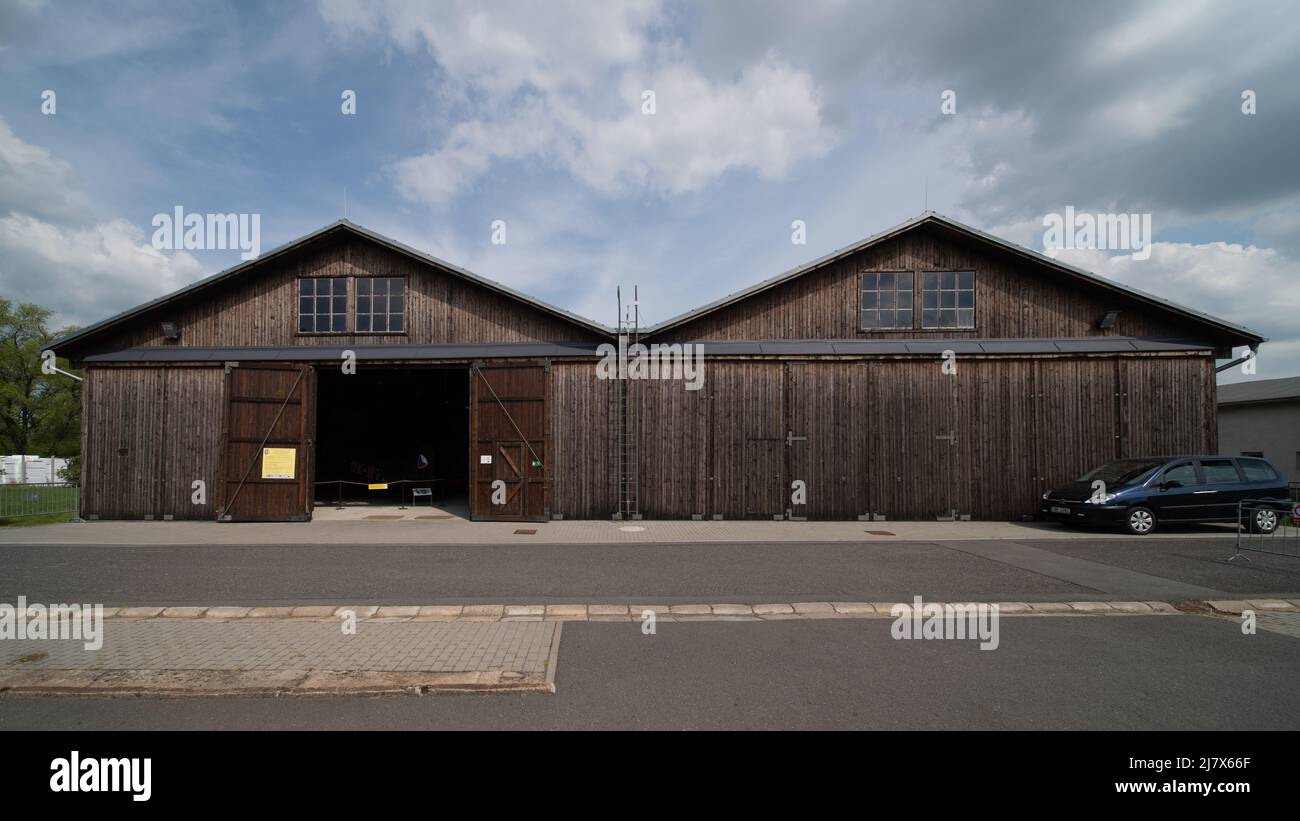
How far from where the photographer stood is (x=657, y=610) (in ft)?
23.3

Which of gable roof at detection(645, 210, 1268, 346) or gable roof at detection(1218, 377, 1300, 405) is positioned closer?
gable roof at detection(645, 210, 1268, 346)

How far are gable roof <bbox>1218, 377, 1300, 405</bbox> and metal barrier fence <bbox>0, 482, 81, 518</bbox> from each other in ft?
142

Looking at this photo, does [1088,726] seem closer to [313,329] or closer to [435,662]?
[435,662]

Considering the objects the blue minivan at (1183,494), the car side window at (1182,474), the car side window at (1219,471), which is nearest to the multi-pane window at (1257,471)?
the blue minivan at (1183,494)

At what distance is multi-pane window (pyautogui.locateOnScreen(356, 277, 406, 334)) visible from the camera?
1644 centimetres

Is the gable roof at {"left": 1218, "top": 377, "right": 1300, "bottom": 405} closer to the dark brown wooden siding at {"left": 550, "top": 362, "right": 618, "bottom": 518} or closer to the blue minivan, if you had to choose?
the blue minivan

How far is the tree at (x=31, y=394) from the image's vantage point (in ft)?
139

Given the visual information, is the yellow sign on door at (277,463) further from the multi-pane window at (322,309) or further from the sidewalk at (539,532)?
the multi-pane window at (322,309)

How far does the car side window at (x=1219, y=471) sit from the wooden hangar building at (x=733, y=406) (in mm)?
2112

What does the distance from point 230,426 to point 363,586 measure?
1013 cm

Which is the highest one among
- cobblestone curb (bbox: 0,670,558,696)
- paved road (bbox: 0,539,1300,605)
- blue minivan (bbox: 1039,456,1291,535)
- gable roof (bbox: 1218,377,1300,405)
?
gable roof (bbox: 1218,377,1300,405)

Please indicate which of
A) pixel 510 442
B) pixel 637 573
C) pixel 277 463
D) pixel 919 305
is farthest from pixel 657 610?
pixel 919 305

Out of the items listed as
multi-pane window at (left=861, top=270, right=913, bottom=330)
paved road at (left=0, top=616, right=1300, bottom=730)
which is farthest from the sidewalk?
paved road at (left=0, top=616, right=1300, bottom=730)
